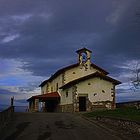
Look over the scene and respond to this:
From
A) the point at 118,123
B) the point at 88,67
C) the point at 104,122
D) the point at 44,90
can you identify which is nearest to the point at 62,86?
the point at 88,67

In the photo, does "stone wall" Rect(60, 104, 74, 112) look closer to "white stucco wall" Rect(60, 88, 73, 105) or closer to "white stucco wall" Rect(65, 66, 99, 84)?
"white stucco wall" Rect(60, 88, 73, 105)

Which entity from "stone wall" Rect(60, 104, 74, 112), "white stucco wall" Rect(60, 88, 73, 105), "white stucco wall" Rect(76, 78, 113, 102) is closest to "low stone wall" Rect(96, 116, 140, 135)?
"white stucco wall" Rect(76, 78, 113, 102)

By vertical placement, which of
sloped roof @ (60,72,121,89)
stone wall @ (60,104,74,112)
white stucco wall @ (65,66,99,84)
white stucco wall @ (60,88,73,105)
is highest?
white stucco wall @ (65,66,99,84)

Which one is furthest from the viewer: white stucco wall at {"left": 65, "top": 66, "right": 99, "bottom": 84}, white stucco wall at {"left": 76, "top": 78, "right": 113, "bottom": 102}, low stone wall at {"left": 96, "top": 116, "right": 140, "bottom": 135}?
white stucco wall at {"left": 65, "top": 66, "right": 99, "bottom": 84}

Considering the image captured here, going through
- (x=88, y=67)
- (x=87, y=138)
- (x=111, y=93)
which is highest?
(x=88, y=67)

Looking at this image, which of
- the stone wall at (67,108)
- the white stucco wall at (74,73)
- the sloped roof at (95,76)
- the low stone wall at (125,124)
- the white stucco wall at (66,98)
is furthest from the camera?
the white stucco wall at (74,73)

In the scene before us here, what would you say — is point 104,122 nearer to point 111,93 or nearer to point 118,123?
point 118,123

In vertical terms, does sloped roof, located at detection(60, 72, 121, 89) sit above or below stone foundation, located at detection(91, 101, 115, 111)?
above

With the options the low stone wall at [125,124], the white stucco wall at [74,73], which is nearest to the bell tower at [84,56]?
the white stucco wall at [74,73]

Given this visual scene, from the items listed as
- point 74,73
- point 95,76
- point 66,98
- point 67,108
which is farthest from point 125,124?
point 74,73

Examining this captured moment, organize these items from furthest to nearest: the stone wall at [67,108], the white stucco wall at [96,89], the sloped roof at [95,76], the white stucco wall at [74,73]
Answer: the white stucco wall at [74,73]
the stone wall at [67,108]
the white stucco wall at [96,89]
the sloped roof at [95,76]

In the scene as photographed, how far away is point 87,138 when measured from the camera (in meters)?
19.0

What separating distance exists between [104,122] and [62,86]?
28106 mm

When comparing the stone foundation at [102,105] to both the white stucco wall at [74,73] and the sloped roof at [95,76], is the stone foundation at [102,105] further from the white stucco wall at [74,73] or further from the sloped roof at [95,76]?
the white stucco wall at [74,73]
